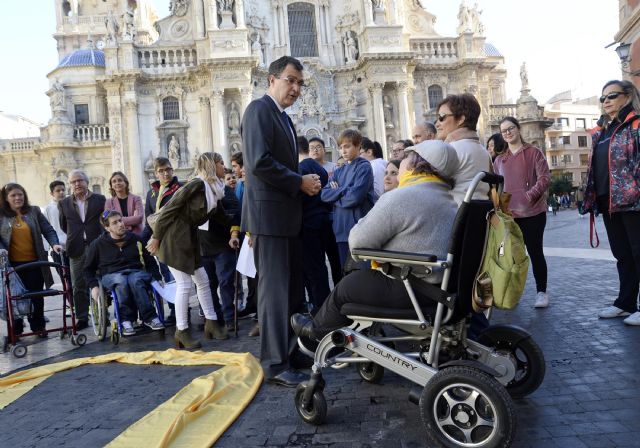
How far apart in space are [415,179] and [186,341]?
3.45m

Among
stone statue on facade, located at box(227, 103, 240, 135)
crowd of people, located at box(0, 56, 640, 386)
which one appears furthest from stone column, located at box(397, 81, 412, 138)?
crowd of people, located at box(0, 56, 640, 386)

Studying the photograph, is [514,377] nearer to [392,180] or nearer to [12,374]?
[392,180]

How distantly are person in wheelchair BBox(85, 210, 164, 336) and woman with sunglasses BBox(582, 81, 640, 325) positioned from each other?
17.0 ft

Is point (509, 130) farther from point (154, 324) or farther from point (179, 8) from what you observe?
point (179, 8)

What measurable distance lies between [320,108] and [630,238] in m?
27.1

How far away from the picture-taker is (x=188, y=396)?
382 centimetres

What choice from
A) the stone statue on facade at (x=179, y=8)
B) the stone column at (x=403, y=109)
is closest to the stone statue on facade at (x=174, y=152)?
the stone statue on facade at (x=179, y=8)

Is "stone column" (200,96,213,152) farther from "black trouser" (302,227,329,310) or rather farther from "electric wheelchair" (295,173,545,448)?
"electric wheelchair" (295,173,545,448)

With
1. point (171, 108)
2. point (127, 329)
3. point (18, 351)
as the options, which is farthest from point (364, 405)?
point (171, 108)

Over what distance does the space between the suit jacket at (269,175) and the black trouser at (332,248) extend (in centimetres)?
193

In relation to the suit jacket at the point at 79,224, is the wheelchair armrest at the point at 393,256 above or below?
below

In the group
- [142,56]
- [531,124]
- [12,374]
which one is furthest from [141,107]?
[12,374]

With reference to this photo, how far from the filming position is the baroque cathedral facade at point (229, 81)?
28.9 metres

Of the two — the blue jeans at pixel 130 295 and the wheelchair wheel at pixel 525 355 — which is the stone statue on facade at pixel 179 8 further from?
the wheelchair wheel at pixel 525 355
